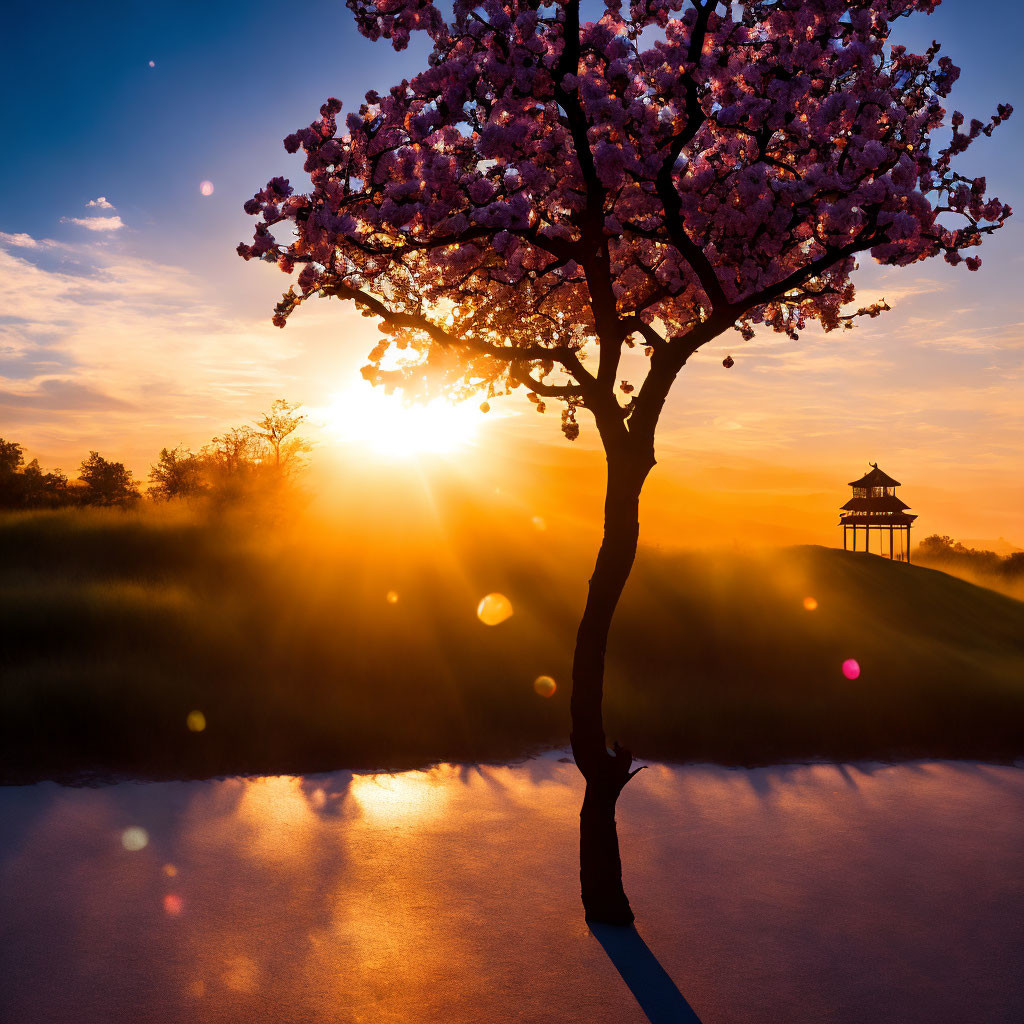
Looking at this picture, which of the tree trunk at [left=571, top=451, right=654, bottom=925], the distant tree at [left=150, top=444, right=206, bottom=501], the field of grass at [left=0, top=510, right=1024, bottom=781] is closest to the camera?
the tree trunk at [left=571, top=451, right=654, bottom=925]

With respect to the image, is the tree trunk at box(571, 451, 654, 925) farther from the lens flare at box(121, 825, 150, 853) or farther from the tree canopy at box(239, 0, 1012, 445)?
the lens flare at box(121, 825, 150, 853)

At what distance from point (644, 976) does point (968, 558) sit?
3133 inches

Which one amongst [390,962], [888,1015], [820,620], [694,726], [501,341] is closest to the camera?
[888,1015]

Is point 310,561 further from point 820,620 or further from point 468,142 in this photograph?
point 468,142

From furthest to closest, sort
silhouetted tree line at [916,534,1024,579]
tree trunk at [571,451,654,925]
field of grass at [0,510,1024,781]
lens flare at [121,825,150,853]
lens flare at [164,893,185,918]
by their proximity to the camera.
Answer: silhouetted tree line at [916,534,1024,579] < field of grass at [0,510,1024,781] < lens flare at [121,825,150,853] < tree trunk at [571,451,654,925] < lens flare at [164,893,185,918]

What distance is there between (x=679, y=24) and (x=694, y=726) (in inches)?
547

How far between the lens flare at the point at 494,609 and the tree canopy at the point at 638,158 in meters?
15.4

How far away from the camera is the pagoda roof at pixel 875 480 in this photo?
4997 cm

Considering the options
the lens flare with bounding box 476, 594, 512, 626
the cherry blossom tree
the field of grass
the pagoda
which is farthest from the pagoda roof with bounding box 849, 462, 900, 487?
the cherry blossom tree

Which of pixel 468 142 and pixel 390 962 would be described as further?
pixel 468 142

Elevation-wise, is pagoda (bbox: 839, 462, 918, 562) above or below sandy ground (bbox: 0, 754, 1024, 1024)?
above

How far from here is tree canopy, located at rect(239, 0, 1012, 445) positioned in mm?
8625

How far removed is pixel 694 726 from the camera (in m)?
18.2

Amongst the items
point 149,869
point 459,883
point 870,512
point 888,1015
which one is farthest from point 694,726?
point 870,512
